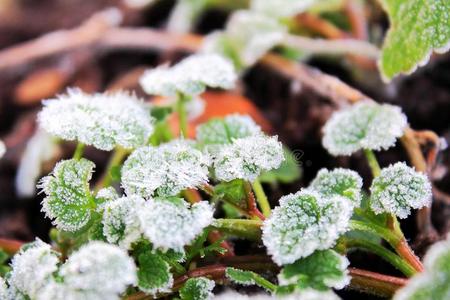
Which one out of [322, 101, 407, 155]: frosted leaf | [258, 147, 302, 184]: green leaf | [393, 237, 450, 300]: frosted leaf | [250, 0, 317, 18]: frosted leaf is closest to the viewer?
[393, 237, 450, 300]: frosted leaf

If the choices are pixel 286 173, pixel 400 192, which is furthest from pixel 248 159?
pixel 286 173

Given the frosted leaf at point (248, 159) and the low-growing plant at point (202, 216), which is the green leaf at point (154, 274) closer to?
the low-growing plant at point (202, 216)

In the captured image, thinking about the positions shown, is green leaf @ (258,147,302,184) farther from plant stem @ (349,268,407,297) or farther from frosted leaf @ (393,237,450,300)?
frosted leaf @ (393,237,450,300)

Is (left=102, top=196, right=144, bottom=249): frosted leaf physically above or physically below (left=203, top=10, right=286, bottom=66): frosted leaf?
below

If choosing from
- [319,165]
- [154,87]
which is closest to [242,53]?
[319,165]

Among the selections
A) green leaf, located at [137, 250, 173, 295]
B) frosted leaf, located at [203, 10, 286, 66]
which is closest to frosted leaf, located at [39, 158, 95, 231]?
green leaf, located at [137, 250, 173, 295]

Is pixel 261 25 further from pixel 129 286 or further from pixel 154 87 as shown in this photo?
pixel 129 286
